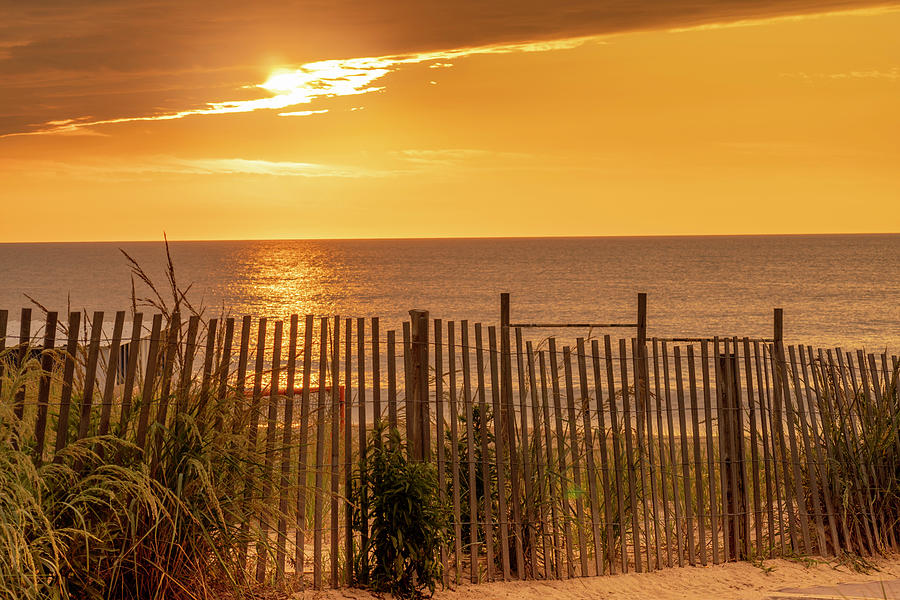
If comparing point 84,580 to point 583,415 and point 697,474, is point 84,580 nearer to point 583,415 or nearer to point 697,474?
point 583,415

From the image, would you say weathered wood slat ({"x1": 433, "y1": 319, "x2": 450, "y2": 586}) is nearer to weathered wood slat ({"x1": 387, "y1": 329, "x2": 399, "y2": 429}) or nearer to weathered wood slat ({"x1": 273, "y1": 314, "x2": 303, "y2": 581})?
weathered wood slat ({"x1": 387, "y1": 329, "x2": 399, "y2": 429})

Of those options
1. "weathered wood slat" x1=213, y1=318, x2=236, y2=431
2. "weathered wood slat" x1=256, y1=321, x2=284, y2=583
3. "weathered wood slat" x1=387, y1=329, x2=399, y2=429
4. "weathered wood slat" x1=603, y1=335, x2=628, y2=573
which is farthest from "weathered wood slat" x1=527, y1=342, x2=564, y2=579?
"weathered wood slat" x1=213, y1=318, x2=236, y2=431

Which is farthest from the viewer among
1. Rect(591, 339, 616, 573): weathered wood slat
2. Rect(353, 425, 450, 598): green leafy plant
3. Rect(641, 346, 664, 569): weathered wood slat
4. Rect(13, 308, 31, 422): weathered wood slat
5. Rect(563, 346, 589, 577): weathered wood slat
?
Rect(641, 346, 664, 569): weathered wood slat

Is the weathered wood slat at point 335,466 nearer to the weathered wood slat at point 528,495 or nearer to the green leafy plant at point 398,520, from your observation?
the green leafy plant at point 398,520

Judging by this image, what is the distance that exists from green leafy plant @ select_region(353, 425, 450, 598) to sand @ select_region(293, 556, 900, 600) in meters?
0.20

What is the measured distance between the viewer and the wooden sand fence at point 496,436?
4992 millimetres

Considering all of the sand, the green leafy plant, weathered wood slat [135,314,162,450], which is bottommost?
the sand

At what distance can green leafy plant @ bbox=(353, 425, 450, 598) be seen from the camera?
5.36m

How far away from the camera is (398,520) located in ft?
17.6

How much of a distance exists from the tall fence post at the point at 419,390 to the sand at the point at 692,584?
3.08 feet

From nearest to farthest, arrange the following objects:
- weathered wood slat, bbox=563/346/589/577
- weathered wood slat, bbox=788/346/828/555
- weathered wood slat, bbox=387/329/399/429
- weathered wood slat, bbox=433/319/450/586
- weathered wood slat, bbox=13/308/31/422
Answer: weathered wood slat, bbox=13/308/31/422, weathered wood slat, bbox=387/329/399/429, weathered wood slat, bbox=433/319/450/586, weathered wood slat, bbox=563/346/589/577, weathered wood slat, bbox=788/346/828/555

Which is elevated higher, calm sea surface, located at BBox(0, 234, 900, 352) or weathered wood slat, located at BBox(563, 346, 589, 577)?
calm sea surface, located at BBox(0, 234, 900, 352)

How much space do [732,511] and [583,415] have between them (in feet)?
5.05

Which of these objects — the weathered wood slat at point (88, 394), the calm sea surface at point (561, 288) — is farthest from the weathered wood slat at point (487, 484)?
the calm sea surface at point (561, 288)
